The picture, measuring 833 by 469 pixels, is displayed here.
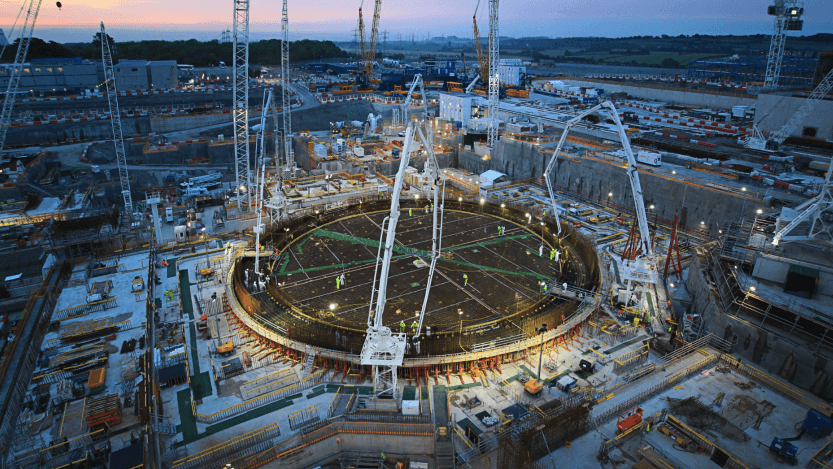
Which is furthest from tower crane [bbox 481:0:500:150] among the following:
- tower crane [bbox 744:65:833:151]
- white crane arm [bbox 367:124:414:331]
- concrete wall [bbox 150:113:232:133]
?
concrete wall [bbox 150:113:232:133]

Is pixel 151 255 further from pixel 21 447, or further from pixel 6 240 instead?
pixel 21 447

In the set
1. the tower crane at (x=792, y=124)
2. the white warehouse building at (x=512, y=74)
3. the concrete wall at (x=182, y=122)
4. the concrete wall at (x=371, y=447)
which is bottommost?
the concrete wall at (x=371, y=447)

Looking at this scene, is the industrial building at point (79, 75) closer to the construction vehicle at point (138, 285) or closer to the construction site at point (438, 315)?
the construction site at point (438, 315)

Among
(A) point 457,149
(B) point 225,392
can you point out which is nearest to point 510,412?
(B) point 225,392

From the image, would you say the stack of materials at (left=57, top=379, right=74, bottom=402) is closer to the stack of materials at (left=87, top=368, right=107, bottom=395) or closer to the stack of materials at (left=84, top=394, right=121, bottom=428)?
the stack of materials at (left=87, top=368, right=107, bottom=395)

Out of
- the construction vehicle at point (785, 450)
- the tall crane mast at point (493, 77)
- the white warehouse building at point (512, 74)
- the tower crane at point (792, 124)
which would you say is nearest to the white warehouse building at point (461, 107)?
the tall crane mast at point (493, 77)

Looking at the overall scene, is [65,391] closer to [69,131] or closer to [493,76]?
[493,76]
